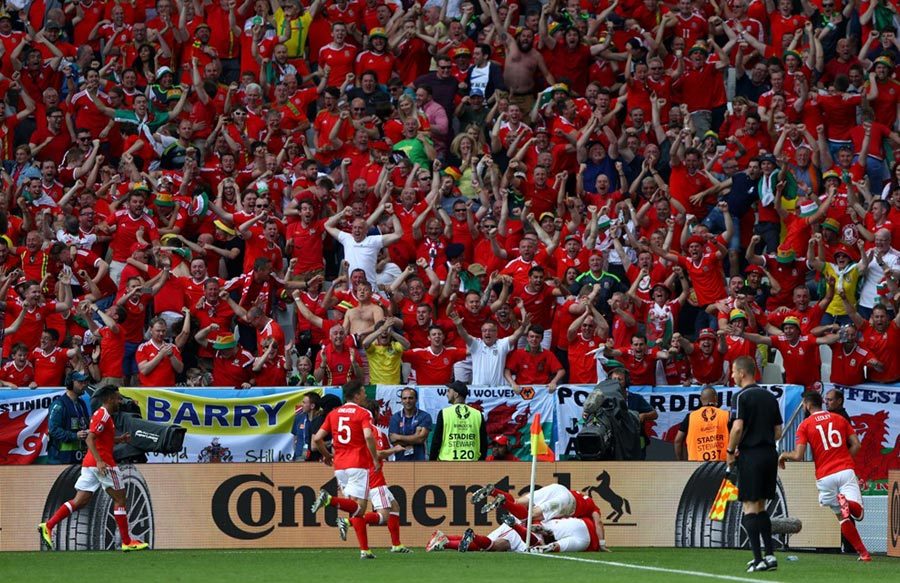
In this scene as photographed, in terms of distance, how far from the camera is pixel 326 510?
17969 mm

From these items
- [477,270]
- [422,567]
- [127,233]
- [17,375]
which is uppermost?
[127,233]

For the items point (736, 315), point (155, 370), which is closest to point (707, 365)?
point (736, 315)

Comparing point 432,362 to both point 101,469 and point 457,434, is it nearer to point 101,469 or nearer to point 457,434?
point 457,434

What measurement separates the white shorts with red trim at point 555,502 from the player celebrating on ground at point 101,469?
4.48 meters

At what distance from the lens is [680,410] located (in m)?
20.0

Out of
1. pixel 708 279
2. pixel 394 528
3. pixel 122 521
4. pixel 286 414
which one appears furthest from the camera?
pixel 708 279

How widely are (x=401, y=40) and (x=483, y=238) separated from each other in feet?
15.7

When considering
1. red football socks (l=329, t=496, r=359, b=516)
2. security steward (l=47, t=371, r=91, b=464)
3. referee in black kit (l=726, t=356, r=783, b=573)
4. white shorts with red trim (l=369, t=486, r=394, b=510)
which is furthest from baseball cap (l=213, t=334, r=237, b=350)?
referee in black kit (l=726, t=356, r=783, b=573)

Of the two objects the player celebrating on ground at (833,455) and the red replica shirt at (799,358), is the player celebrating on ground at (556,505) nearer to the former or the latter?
the player celebrating on ground at (833,455)

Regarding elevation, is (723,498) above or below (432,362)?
below

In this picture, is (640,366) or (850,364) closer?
(640,366)

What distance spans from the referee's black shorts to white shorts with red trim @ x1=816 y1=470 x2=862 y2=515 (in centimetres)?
229

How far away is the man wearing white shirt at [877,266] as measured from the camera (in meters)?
22.0

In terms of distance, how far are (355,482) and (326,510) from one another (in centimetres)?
206
